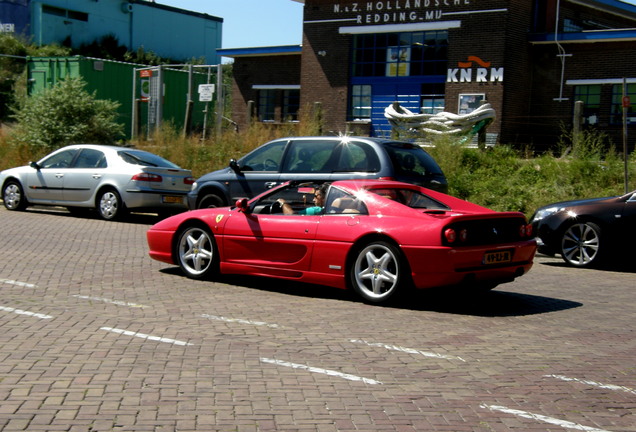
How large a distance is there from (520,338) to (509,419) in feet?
7.64

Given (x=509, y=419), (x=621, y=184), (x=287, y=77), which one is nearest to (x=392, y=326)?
(x=509, y=419)

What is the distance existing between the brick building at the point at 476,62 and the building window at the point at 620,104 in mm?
36

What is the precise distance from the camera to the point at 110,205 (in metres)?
16.8

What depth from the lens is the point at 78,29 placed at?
58062mm

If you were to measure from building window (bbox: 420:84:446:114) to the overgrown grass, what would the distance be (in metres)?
8.76

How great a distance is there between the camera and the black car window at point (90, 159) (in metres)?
17.1

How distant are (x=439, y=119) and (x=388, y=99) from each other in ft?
20.1

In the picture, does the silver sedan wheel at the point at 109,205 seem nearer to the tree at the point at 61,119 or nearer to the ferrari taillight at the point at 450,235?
the tree at the point at 61,119

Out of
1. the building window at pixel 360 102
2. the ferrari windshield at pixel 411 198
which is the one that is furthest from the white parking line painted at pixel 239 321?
A: the building window at pixel 360 102

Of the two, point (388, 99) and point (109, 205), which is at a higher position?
point (388, 99)

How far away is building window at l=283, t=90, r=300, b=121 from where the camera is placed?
37.6m

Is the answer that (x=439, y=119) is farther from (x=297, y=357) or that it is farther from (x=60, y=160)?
(x=297, y=357)

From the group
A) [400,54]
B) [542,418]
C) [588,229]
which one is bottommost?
[542,418]

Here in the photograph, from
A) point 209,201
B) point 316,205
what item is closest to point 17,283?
point 316,205
